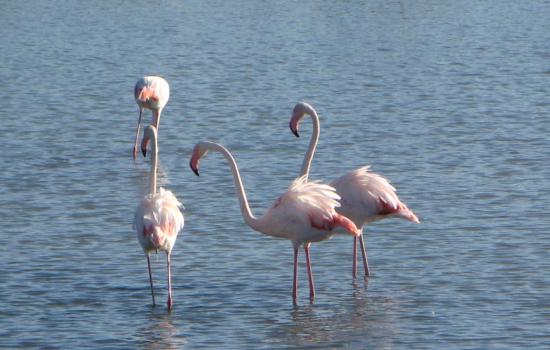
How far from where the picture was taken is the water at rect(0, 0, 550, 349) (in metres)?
7.92

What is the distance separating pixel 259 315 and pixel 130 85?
1099 centimetres

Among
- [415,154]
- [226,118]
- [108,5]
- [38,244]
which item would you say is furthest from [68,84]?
[108,5]

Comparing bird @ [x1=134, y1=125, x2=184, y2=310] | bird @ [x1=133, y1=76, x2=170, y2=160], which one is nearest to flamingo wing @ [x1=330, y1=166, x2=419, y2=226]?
bird @ [x1=134, y1=125, x2=184, y2=310]

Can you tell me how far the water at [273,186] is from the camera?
7.92 m

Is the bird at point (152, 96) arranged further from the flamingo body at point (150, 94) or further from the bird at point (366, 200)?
the bird at point (366, 200)

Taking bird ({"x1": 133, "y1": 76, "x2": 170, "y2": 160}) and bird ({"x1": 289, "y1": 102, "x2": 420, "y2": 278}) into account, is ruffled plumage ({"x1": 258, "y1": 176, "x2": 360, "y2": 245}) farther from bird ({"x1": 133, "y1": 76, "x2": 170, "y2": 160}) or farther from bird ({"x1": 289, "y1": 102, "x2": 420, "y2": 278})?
bird ({"x1": 133, "y1": 76, "x2": 170, "y2": 160})

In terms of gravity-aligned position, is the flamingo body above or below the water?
above

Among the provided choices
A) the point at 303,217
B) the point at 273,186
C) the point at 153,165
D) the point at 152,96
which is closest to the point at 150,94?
the point at 152,96

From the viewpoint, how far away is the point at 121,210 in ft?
35.6

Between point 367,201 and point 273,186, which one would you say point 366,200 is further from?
point 273,186

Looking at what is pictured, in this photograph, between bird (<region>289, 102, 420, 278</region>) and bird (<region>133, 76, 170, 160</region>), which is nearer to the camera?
bird (<region>289, 102, 420, 278</region>)

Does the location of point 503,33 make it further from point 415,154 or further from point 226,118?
point 415,154

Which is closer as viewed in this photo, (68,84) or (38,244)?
→ (38,244)

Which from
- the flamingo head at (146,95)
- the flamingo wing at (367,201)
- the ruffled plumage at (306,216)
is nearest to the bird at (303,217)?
the ruffled plumage at (306,216)
